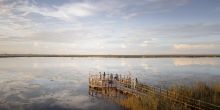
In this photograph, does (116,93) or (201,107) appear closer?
(201,107)

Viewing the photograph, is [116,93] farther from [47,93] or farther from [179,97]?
[179,97]

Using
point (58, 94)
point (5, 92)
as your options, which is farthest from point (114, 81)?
point (5, 92)

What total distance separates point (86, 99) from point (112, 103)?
14.8 feet

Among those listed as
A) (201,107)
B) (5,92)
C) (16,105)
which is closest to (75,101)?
(16,105)

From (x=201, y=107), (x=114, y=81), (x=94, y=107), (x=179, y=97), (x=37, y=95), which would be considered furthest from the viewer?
(x=114, y=81)

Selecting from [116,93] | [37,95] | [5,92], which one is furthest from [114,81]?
[5,92]

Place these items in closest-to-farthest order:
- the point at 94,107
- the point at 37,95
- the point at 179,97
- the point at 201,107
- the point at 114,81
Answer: the point at 201,107 < the point at 179,97 < the point at 94,107 < the point at 37,95 < the point at 114,81

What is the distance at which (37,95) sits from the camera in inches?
1321

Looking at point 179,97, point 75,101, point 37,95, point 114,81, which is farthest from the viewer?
point 114,81

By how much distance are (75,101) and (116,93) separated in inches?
276

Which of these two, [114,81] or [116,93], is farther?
[114,81]

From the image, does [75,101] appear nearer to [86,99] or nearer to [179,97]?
[86,99]

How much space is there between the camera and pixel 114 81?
43.0 meters

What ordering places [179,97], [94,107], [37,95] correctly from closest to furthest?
[179,97] < [94,107] < [37,95]
